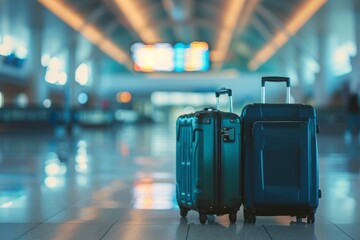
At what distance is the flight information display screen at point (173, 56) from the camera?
99.7 ft

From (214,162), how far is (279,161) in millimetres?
633

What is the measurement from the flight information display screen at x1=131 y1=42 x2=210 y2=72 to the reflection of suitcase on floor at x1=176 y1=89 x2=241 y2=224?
25.1m

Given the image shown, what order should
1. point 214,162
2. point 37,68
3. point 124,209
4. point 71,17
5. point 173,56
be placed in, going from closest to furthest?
point 214,162 < point 124,209 < point 173,56 < point 71,17 < point 37,68

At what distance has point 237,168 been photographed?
5.44 m

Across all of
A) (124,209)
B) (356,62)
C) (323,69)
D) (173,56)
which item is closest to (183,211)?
(124,209)

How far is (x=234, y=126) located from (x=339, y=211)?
184 centimetres

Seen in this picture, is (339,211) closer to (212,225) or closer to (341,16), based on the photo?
(212,225)

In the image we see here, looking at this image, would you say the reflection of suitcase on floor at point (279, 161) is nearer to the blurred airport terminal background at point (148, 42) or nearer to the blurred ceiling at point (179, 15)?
the blurred airport terminal background at point (148, 42)

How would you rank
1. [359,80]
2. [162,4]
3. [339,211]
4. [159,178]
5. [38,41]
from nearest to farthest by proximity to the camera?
[339,211] < [159,178] < [359,80] < [38,41] < [162,4]

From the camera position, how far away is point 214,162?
5.35m

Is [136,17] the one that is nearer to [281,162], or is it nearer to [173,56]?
[173,56]

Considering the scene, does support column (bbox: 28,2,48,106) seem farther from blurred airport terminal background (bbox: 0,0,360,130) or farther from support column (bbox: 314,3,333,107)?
support column (bbox: 314,3,333,107)

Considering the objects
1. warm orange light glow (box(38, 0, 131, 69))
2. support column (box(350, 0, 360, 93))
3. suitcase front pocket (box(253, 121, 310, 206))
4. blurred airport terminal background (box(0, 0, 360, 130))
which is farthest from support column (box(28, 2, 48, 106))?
suitcase front pocket (box(253, 121, 310, 206))

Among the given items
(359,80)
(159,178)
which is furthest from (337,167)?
(359,80)
